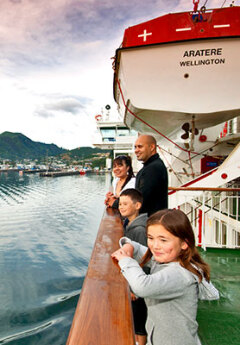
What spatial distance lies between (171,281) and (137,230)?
27.7 inches

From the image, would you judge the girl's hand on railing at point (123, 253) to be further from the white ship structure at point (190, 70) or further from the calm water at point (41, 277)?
the white ship structure at point (190, 70)

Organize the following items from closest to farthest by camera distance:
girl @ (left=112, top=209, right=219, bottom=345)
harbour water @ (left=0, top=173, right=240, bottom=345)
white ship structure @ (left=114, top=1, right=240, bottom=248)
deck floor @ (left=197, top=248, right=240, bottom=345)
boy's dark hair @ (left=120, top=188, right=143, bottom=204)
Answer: girl @ (left=112, top=209, right=219, bottom=345) → boy's dark hair @ (left=120, top=188, right=143, bottom=204) → deck floor @ (left=197, top=248, right=240, bottom=345) → harbour water @ (left=0, top=173, right=240, bottom=345) → white ship structure @ (left=114, top=1, right=240, bottom=248)

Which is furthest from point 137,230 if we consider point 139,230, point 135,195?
point 135,195

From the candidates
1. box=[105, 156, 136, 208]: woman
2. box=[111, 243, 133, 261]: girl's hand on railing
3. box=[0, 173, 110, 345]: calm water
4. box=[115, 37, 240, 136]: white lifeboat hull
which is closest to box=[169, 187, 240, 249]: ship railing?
box=[105, 156, 136, 208]: woman

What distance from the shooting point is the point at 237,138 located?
6.60 m

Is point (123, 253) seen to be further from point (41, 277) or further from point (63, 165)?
point (63, 165)

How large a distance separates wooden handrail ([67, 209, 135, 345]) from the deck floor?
1.43 meters

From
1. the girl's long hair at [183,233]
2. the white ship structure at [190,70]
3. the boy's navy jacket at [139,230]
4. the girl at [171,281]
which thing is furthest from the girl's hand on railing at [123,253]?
the white ship structure at [190,70]

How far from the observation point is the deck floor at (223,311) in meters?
2.04

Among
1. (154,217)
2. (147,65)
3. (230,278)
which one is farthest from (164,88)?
(154,217)

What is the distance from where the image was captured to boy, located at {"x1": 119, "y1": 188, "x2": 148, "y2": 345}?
1601mm

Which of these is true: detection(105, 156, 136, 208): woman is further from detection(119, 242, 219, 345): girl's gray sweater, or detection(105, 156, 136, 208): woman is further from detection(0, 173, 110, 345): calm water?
detection(0, 173, 110, 345): calm water

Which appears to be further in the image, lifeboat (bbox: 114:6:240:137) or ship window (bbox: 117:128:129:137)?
ship window (bbox: 117:128:129:137)

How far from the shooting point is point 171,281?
1019 millimetres
